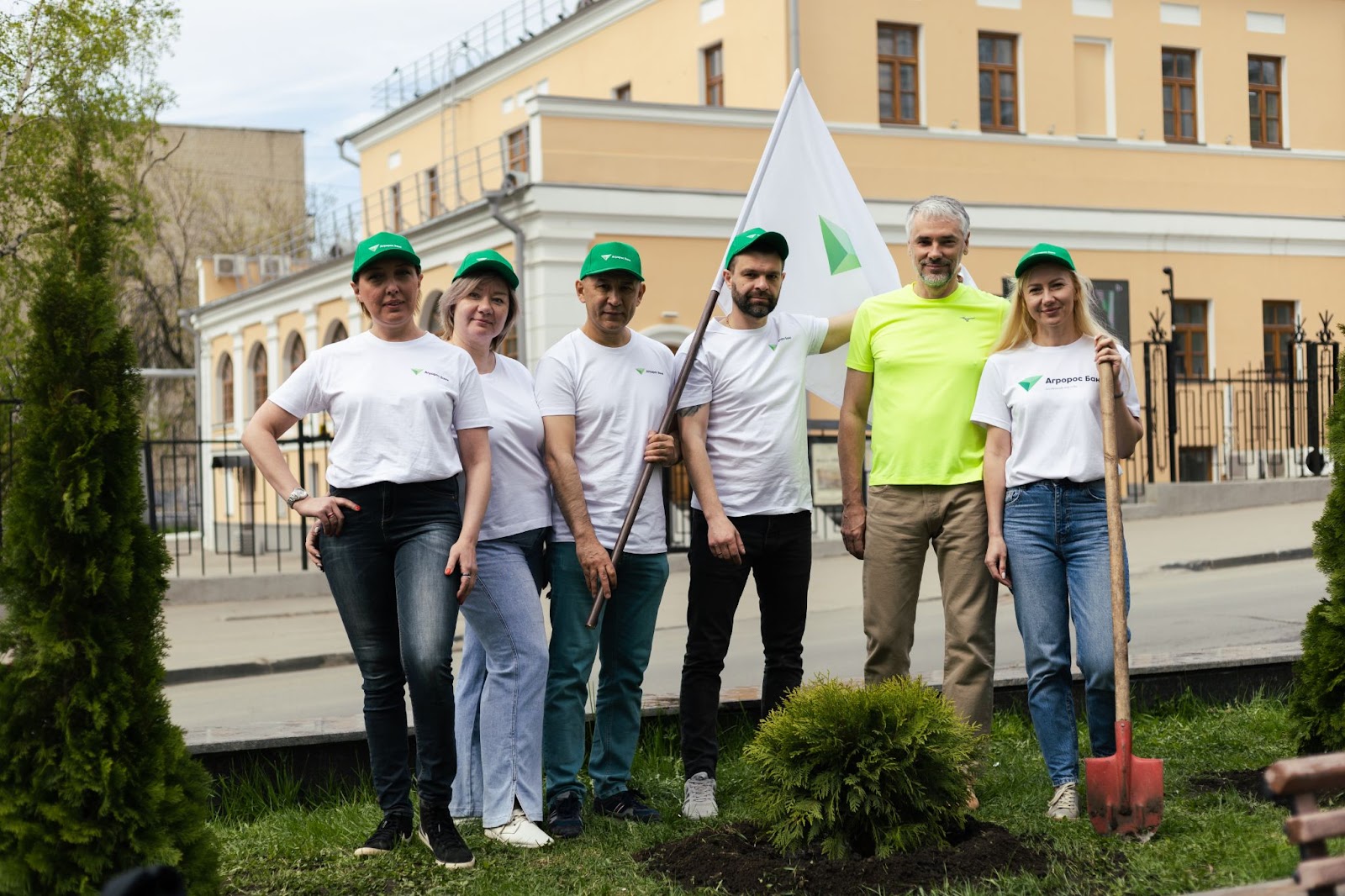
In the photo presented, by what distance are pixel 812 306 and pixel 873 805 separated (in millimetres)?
2452

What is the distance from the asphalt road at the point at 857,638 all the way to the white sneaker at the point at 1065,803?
2.59 meters

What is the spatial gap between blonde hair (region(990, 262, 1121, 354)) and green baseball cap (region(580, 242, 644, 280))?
1304mm

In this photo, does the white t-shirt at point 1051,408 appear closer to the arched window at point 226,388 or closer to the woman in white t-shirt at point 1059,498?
the woman in white t-shirt at point 1059,498

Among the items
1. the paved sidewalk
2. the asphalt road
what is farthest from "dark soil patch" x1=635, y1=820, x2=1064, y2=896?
the paved sidewalk

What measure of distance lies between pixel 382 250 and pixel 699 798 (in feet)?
7.20

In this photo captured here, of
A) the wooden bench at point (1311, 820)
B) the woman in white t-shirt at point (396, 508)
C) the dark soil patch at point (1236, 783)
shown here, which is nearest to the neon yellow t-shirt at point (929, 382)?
the dark soil patch at point (1236, 783)

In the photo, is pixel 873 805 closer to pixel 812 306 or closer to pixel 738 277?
pixel 738 277

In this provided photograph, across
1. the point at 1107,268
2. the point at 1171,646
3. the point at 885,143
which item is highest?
the point at 885,143

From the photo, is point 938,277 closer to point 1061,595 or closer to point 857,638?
point 1061,595

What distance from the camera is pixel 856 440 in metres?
5.64

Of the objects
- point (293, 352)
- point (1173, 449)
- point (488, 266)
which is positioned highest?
point (293, 352)

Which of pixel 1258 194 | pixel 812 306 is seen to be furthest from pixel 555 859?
pixel 1258 194

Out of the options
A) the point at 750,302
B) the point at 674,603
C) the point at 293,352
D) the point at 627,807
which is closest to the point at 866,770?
the point at 627,807

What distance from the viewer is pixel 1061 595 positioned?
5133 mm
